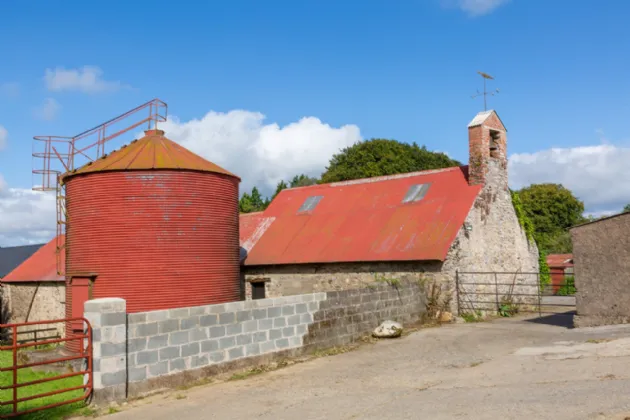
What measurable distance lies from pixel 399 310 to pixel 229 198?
613 cm

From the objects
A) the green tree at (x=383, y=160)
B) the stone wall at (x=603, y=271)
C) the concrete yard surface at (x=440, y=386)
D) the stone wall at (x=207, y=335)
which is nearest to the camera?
the concrete yard surface at (x=440, y=386)

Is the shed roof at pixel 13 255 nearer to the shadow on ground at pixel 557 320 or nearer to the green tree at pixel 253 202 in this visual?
the green tree at pixel 253 202

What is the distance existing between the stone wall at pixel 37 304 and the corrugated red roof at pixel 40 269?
0.95ft

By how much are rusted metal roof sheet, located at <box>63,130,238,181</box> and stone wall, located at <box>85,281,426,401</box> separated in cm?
592

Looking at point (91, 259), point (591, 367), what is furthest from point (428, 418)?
point (91, 259)

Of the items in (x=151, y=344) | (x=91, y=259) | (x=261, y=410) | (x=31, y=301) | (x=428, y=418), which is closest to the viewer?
(x=428, y=418)

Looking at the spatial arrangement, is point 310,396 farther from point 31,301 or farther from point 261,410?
point 31,301

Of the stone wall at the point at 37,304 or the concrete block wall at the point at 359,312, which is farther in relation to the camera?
the stone wall at the point at 37,304

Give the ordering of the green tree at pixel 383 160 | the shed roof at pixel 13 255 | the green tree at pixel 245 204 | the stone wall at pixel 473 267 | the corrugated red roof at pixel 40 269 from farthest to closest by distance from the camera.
A: the green tree at pixel 245 204, the green tree at pixel 383 160, the shed roof at pixel 13 255, the corrugated red roof at pixel 40 269, the stone wall at pixel 473 267

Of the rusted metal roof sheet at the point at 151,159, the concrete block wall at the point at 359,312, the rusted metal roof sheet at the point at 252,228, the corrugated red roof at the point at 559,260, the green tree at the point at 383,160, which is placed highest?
the green tree at the point at 383,160

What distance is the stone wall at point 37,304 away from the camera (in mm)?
24906

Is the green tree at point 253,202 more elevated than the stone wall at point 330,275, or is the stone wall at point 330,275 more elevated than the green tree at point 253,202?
the green tree at point 253,202

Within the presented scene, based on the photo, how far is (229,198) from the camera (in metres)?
17.0

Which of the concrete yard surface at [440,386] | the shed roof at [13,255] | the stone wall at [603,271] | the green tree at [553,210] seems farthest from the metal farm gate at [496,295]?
the green tree at [553,210]
